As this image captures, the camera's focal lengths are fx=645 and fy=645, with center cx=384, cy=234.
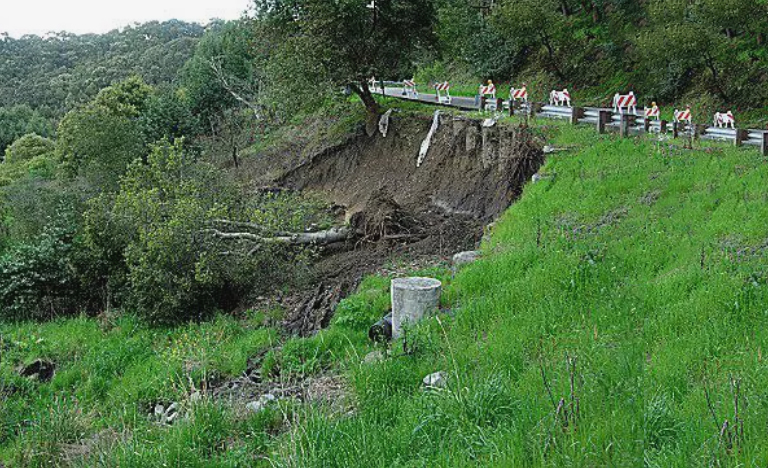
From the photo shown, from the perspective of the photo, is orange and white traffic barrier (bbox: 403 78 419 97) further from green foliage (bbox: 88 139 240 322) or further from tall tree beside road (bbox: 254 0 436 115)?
green foliage (bbox: 88 139 240 322)

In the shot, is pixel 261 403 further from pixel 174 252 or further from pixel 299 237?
pixel 299 237

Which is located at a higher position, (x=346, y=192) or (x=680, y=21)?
(x=680, y=21)

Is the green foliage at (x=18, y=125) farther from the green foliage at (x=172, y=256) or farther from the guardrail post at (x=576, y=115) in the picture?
the guardrail post at (x=576, y=115)

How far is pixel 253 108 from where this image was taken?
3956 centimetres

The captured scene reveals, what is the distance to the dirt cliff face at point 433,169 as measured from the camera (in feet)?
60.2

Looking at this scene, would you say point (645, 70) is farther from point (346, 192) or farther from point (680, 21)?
point (346, 192)

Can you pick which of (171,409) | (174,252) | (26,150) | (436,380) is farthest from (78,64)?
(436,380)

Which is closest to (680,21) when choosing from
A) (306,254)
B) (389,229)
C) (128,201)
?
(389,229)

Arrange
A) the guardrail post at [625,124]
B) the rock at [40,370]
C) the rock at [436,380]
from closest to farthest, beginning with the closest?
1. the rock at [436,380]
2. the rock at [40,370]
3. the guardrail post at [625,124]

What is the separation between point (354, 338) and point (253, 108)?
31636 mm

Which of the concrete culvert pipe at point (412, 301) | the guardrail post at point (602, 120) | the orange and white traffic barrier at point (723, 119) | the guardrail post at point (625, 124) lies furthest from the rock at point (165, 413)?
the orange and white traffic barrier at point (723, 119)

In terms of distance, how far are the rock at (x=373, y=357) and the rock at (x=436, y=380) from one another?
2.81 feet

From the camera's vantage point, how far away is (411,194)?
21.7m

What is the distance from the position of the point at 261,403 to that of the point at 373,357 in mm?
1613
